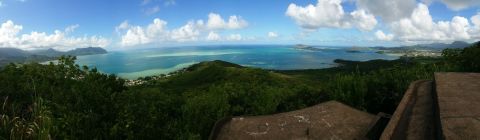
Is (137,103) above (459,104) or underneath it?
underneath

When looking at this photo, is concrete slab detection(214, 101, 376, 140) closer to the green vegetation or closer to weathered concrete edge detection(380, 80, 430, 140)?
weathered concrete edge detection(380, 80, 430, 140)

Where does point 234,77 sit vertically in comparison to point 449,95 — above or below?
below

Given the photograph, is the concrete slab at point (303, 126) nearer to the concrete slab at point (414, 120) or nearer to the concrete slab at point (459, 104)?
the concrete slab at point (414, 120)

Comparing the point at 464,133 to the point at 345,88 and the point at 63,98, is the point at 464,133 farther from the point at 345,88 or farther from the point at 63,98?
the point at 63,98

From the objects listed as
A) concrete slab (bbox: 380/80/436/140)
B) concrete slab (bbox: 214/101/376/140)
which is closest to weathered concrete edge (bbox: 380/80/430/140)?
concrete slab (bbox: 380/80/436/140)

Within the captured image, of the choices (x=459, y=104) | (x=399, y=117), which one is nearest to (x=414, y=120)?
(x=399, y=117)

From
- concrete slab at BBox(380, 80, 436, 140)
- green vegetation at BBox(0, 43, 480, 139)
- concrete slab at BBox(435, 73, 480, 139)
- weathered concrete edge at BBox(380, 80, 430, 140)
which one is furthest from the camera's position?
green vegetation at BBox(0, 43, 480, 139)

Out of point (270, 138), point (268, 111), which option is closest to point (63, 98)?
point (268, 111)

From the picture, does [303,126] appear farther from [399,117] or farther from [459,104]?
[459,104]

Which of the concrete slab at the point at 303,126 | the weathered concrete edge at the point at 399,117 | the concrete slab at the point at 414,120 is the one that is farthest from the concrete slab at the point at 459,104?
the concrete slab at the point at 303,126

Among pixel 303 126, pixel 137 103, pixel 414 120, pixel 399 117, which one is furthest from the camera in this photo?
pixel 137 103

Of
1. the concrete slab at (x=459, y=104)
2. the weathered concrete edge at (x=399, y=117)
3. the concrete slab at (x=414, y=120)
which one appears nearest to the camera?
the concrete slab at (x=459, y=104)
